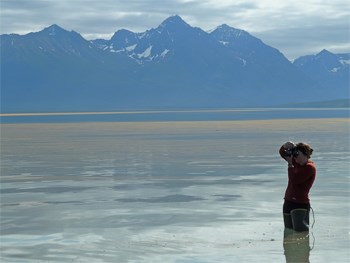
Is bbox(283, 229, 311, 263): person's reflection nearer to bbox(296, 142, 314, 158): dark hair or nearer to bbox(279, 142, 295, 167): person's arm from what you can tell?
bbox(279, 142, 295, 167): person's arm

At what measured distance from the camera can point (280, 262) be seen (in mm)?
11438

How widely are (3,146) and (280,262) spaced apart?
32842 mm

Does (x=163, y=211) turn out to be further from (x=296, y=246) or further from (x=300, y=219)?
(x=296, y=246)

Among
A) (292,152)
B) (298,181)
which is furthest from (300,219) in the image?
(292,152)

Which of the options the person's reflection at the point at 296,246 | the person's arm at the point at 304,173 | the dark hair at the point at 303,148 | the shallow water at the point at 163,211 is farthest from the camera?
the person's arm at the point at 304,173

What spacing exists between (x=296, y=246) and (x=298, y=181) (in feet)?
4.57

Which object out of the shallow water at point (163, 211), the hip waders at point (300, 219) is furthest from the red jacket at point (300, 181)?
the shallow water at point (163, 211)

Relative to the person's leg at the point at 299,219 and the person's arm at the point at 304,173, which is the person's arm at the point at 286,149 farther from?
the person's leg at the point at 299,219

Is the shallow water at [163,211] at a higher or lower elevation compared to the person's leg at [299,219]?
lower

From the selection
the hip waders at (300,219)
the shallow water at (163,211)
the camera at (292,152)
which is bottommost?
the shallow water at (163,211)

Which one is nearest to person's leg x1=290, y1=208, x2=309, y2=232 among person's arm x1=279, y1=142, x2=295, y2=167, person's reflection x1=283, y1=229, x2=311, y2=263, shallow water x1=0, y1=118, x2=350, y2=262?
person's reflection x1=283, y1=229, x2=311, y2=263

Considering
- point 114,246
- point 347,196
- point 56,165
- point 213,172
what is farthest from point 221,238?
point 56,165

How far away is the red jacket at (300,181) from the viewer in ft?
44.2

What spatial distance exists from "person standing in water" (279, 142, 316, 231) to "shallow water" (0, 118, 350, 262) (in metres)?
0.38
